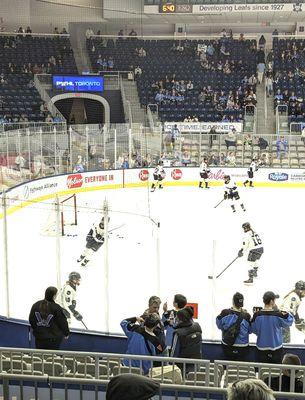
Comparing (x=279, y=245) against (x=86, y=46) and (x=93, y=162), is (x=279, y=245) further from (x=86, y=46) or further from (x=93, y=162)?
(x=86, y=46)

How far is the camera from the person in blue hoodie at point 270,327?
564 cm

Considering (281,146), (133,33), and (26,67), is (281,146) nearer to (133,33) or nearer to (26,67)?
(133,33)

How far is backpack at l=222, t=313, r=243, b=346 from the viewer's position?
572cm

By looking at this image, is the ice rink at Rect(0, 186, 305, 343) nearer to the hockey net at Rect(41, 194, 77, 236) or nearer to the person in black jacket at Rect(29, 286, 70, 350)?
the hockey net at Rect(41, 194, 77, 236)

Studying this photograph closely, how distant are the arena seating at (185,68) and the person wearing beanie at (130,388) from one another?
81.2ft

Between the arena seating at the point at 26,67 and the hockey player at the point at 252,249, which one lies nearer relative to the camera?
the hockey player at the point at 252,249

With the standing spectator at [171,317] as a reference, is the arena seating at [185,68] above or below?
above

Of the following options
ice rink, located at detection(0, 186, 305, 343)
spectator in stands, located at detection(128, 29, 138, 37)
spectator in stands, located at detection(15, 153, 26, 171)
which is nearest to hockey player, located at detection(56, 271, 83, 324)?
ice rink, located at detection(0, 186, 305, 343)

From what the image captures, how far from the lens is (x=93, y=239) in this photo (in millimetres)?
10398

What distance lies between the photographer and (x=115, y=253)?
11672 mm

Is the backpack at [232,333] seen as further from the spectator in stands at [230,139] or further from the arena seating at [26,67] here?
the arena seating at [26,67]

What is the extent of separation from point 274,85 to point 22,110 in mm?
11282

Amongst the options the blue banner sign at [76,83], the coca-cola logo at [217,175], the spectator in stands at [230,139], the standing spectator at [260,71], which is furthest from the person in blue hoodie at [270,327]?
the standing spectator at [260,71]

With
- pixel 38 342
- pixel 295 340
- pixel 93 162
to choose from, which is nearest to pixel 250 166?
pixel 93 162
